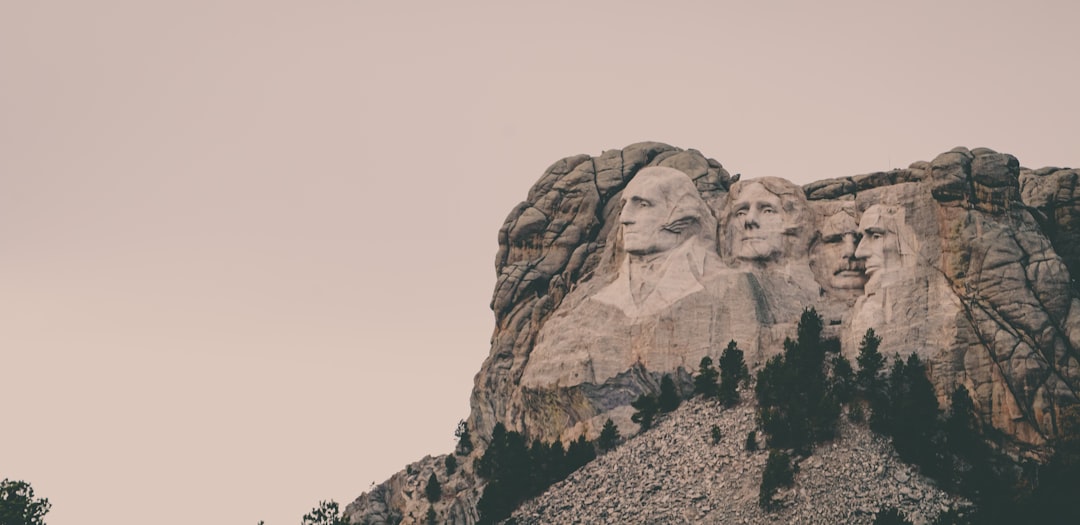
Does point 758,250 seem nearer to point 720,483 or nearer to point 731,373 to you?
point 731,373

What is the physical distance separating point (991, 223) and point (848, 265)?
6.14 metres

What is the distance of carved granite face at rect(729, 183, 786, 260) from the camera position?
9231cm

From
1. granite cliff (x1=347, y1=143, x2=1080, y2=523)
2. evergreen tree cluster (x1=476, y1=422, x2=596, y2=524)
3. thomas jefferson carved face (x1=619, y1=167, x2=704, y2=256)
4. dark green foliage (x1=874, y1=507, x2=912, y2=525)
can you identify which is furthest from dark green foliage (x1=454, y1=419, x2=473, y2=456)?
dark green foliage (x1=874, y1=507, x2=912, y2=525)

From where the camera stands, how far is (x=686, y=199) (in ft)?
305

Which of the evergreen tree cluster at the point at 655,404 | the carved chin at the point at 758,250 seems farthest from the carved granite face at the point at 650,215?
the evergreen tree cluster at the point at 655,404

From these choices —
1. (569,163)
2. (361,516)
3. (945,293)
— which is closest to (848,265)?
(945,293)

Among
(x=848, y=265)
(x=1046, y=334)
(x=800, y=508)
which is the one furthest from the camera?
(x=848, y=265)

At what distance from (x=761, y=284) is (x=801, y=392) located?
697cm

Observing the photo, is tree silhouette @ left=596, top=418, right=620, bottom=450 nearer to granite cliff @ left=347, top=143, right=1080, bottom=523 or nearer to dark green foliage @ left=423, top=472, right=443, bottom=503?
granite cliff @ left=347, top=143, right=1080, bottom=523

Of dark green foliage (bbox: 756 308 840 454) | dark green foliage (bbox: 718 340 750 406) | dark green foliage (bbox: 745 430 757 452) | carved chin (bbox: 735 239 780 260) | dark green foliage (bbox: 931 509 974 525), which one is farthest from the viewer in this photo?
carved chin (bbox: 735 239 780 260)

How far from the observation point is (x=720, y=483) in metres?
83.2

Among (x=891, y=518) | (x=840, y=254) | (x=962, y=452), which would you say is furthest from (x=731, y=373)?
(x=891, y=518)

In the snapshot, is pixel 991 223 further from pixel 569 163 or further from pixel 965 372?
pixel 569 163

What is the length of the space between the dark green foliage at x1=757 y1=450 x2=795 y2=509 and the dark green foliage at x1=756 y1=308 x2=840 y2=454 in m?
1.39
